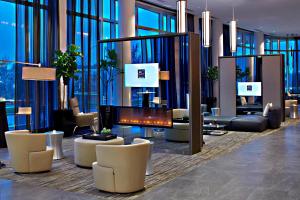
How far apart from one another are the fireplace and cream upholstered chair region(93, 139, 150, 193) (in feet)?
11.2

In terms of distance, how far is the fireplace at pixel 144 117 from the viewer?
8.46 m

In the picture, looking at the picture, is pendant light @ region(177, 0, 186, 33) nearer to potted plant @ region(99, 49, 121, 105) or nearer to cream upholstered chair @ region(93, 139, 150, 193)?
potted plant @ region(99, 49, 121, 105)

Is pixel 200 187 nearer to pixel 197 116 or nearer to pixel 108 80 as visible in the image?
pixel 197 116

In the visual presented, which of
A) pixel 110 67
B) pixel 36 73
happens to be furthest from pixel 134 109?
pixel 110 67

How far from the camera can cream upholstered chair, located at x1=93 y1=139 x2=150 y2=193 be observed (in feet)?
16.0

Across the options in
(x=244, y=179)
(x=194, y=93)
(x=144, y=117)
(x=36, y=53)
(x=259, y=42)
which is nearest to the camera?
(x=244, y=179)

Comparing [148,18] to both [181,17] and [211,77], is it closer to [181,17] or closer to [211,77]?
[211,77]

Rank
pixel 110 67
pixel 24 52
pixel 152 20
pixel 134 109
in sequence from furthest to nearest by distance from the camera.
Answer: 1. pixel 152 20
2. pixel 110 67
3. pixel 24 52
4. pixel 134 109

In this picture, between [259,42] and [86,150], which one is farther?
[259,42]

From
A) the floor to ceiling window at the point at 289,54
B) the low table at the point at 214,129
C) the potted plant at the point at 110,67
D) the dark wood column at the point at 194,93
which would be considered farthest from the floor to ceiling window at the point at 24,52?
the floor to ceiling window at the point at 289,54

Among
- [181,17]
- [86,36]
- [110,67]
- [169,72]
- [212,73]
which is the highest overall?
[181,17]

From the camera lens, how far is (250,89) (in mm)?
13875

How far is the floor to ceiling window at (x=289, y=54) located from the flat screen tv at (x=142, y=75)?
1861cm

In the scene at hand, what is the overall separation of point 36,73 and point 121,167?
11.9ft
